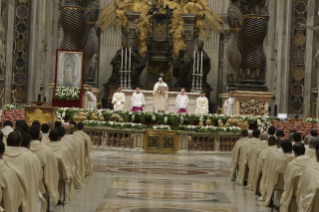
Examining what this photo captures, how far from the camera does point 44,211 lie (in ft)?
24.7

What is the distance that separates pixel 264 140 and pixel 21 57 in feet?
55.7

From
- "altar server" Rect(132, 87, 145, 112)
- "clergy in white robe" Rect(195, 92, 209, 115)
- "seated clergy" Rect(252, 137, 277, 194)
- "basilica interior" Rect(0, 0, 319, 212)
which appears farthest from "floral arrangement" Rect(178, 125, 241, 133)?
"seated clergy" Rect(252, 137, 277, 194)

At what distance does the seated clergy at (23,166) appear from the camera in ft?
20.2

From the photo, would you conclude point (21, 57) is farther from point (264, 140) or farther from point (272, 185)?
point (272, 185)

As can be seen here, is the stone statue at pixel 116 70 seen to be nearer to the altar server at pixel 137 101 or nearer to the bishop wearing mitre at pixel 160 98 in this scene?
the bishop wearing mitre at pixel 160 98

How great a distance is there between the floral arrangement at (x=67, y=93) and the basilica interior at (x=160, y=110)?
1.3 inches

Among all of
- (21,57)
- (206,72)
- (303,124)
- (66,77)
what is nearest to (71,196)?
(303,124)

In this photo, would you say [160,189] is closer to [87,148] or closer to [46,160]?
[87,148]

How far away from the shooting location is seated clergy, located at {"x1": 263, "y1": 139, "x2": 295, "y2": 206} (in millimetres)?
8547

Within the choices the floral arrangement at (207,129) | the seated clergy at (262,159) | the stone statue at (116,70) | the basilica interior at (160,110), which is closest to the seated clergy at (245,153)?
the basilica interior at (160,110)

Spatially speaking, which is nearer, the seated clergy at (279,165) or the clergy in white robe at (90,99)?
the seated clergy at (279,165)

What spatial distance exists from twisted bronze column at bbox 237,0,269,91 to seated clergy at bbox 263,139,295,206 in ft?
38.2

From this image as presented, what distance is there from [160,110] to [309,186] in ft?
58.3

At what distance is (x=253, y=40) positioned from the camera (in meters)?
20.2
